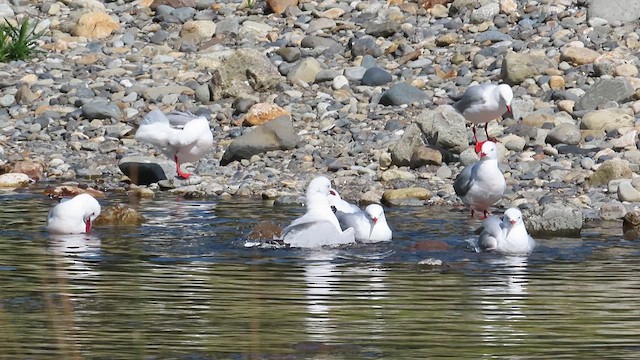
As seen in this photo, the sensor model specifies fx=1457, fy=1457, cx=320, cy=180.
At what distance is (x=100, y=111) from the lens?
18219 millimetres

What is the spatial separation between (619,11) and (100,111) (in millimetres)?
7152

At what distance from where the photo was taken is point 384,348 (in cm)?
686

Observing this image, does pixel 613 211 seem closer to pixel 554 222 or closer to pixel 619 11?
pixel 554 222

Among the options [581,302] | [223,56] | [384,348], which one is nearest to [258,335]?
[384,348]

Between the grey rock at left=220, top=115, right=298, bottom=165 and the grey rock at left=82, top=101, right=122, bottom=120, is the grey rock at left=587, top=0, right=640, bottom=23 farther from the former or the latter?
the grey rock at left=82, top=101, right=122, bottom=120

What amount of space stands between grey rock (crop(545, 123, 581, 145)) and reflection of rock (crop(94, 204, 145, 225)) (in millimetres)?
5212

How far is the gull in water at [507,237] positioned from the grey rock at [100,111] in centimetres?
839

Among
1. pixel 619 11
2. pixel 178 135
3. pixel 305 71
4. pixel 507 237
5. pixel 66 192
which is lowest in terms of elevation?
pixel 507 237

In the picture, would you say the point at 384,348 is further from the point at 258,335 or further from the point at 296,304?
the point at 296,304

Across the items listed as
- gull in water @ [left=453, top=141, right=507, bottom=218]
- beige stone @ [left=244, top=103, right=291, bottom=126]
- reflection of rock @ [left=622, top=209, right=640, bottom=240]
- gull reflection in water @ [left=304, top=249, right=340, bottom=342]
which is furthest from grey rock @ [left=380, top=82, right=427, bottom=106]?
gull reflection in water @ [left=304, top=249, right=340, bottom=342]

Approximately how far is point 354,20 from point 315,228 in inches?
428

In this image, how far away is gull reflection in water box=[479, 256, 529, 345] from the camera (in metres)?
7.21

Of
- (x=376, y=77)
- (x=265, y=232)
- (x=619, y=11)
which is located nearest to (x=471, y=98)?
(x=376, y=77)

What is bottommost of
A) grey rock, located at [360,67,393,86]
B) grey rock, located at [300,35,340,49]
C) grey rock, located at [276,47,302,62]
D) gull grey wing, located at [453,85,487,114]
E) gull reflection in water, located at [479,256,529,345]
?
gull reflection in water, located at [479,256,529,345]
